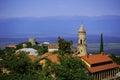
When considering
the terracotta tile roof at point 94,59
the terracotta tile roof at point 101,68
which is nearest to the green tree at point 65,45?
the terracotta tile roof at point 94,59

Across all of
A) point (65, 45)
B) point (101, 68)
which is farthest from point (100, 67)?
point (65, 45)

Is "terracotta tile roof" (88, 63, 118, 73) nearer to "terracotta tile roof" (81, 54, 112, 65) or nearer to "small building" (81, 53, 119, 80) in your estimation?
"small building" (81, 53, 119, 80)

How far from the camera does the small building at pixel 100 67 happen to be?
43.9 m

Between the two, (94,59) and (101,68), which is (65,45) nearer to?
(94,59)

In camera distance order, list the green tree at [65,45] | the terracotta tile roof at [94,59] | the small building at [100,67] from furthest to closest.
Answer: the green tree at [65,45] < the terracotta tile roof at [94,59] < the small building at [100,67]

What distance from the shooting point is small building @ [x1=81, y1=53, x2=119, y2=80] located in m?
43.9

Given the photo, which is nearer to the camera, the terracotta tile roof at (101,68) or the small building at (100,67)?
the terracotta tile roof at (101,68)

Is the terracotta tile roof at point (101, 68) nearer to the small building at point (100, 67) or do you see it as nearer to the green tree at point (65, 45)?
the small building at point (100, 67)

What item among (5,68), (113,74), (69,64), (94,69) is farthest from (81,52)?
(69,64)

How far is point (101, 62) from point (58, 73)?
59.2 feet

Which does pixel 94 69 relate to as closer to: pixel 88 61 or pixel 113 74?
→ pixel 88 61

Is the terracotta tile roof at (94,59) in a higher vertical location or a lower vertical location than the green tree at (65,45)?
lower

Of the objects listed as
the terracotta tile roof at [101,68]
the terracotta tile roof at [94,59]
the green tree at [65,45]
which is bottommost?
the terracotta tile roof at [101,68]

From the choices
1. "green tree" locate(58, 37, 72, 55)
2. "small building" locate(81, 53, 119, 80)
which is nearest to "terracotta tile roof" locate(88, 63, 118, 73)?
"small building" locate(81, 53, 119, 80)
